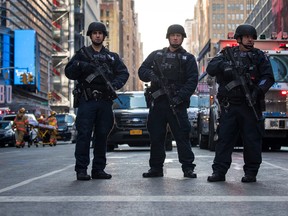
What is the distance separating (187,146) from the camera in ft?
27.9

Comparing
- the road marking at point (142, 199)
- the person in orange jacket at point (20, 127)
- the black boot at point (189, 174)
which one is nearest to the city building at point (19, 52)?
the person in orange jacket at point (20, 127)

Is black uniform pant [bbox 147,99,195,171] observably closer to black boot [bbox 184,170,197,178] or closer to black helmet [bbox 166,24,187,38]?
black boot [bbox 184,170,197,178]

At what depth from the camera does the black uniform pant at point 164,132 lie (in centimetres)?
850

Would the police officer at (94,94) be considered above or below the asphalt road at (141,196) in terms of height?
above

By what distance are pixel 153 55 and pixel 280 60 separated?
982 cm

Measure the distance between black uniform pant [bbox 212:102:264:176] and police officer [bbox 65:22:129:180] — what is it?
146 centimetres

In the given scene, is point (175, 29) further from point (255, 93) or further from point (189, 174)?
point (189, 174)

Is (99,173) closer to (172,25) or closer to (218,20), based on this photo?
(172,25)

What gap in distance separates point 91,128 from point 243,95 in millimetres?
2012

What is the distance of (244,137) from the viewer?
316 inches

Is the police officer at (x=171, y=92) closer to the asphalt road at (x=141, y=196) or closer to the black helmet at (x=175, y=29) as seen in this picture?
the black helmet at (x=175, y=29)

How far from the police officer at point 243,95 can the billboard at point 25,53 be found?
59.9 m

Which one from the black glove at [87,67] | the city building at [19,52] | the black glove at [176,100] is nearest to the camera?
the black glove at [87,67]

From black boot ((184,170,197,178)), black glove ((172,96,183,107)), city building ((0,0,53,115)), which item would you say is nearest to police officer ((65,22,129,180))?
black glove ((172,96,183,107))
